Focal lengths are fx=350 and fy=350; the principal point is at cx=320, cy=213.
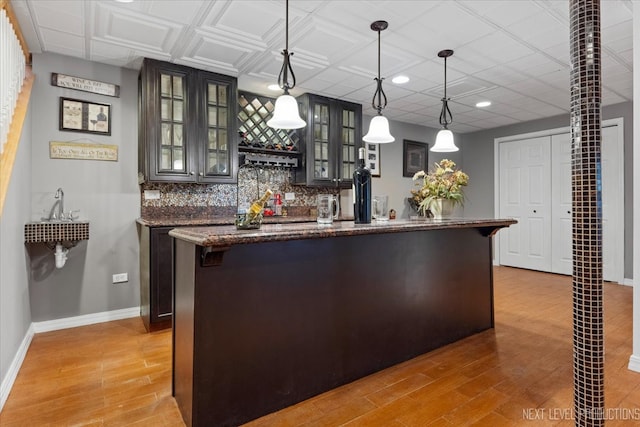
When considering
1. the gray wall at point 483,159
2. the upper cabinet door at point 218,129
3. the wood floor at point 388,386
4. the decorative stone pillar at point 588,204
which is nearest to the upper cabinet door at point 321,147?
the upper cabinet door at point 218,129

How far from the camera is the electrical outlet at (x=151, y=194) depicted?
3635mm

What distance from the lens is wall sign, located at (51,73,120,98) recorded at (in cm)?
319

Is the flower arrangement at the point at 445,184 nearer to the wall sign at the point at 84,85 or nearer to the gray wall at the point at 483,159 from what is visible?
the wall sign at the point at 84,85

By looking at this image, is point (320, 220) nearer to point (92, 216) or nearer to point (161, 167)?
point (161, 167)

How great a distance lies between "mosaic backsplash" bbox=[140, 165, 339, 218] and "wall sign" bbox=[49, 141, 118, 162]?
423mm

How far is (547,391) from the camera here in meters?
2.06

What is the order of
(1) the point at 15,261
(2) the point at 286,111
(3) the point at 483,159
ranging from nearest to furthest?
(2) the point at 286,111 → (1) the point at 15,261 → (3) the point at 483,159

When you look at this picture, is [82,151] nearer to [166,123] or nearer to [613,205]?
[166,123]

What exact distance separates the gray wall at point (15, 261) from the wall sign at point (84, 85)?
42 centimetres

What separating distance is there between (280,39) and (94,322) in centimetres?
315

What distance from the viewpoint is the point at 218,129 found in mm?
3691

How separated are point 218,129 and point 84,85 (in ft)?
4.13

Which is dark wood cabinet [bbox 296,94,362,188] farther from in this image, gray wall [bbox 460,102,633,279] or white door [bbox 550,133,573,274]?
white door [bbox 550,133,573,274]

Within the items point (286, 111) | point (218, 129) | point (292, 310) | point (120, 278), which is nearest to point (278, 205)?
point (218, 129)
